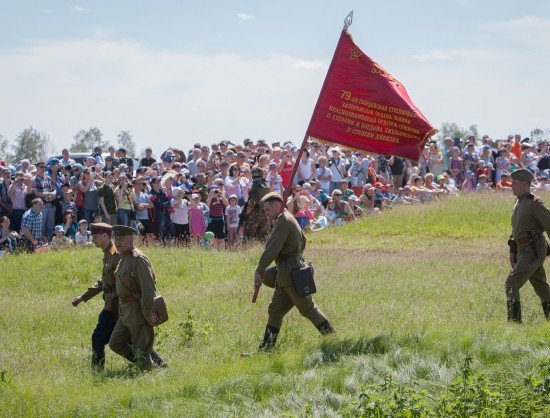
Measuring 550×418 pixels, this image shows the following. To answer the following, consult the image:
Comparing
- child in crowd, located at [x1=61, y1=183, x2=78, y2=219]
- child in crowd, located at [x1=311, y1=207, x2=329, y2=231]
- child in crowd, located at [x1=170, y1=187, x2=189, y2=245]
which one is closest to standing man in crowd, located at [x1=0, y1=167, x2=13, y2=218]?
child in crowd, located at [x1=61, y1=183, x2=78, y2=219]

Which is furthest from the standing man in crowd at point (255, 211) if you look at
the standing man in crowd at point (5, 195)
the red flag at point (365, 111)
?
the red flag at point (365, 111)

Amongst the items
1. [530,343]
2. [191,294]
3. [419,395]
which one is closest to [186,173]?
[191,294]

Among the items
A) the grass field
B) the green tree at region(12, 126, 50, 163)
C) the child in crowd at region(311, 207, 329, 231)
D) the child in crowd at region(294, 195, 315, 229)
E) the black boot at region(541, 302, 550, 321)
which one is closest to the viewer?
the grass field

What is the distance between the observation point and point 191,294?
18.0 meters

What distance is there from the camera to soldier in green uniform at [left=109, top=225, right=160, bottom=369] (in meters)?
11.2

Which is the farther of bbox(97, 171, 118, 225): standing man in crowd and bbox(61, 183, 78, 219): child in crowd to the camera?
bbox(61, 183, 78, 219): child in crowd

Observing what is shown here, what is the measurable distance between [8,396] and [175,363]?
2.47 m

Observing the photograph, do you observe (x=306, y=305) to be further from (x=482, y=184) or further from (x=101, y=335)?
(x=482, y=184)

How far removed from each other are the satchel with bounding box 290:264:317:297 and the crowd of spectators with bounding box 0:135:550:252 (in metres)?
10.00

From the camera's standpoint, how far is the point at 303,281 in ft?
38.7

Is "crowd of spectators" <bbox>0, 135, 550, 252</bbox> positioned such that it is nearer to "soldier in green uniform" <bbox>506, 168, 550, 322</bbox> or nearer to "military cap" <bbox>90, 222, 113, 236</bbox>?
"soldier in green uniform" <bbox>506, 168, 550, 322</bbox>

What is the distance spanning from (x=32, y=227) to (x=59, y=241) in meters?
0.74

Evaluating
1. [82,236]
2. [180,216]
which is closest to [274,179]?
[180,216]

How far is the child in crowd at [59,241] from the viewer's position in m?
22.1
